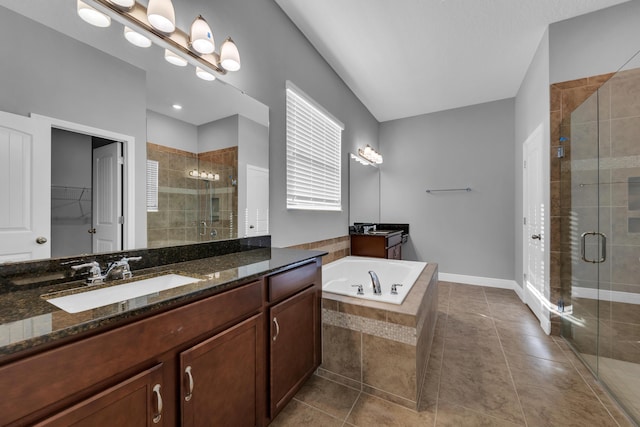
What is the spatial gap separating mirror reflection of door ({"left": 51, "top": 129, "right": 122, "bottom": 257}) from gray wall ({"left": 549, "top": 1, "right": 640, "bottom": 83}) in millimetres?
3470

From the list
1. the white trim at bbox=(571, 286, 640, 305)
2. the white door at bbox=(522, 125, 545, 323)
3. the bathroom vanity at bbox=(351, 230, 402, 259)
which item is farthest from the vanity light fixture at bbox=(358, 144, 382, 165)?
the white trim at bbox=(571, 286, 640, 305)

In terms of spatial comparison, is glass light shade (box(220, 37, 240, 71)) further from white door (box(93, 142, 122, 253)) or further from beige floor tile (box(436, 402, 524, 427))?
beige floor tile (box(436, 402, 524, 427))

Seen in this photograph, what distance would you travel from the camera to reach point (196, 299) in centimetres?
97

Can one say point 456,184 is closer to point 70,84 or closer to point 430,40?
point 430,40

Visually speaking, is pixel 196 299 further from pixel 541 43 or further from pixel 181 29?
pixel 541 43

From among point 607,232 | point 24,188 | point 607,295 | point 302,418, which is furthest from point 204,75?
point 607,295

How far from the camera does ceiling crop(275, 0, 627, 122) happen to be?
221 cm

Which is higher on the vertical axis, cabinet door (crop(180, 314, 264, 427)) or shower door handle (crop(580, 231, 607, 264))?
shower door handle (crop(580, 231, 607, 264))

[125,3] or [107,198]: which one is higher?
[125,3]

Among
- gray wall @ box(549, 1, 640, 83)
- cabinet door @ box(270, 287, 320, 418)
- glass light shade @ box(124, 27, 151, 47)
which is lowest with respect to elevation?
cabinet door @ box(270, 287, 320, 418)

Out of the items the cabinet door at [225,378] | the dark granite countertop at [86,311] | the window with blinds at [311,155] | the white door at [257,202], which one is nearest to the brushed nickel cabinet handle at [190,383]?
the cabinet door at [225,378]

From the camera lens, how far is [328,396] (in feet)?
5.36

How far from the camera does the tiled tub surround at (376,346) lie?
155 cm

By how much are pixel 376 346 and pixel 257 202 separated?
1.28m
